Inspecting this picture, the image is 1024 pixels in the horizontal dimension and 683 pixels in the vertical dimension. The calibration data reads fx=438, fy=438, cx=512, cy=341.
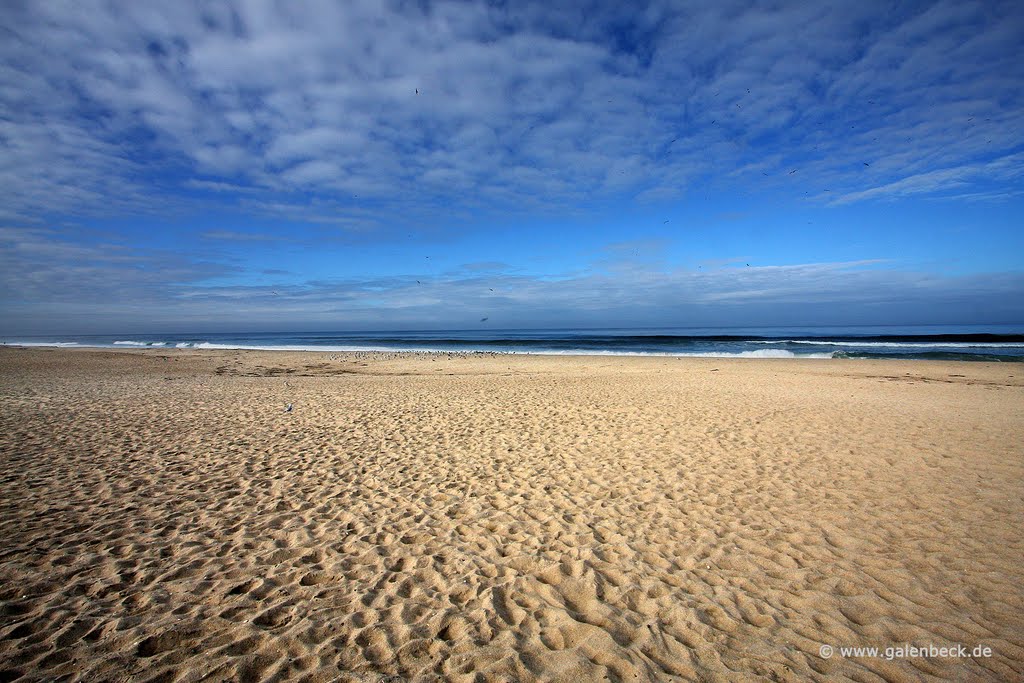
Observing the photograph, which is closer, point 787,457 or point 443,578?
point 443,578

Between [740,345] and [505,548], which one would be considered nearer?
[505,548]

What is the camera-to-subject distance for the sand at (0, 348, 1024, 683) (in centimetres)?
332

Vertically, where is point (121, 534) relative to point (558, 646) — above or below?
above

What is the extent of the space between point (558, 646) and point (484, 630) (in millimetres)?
607

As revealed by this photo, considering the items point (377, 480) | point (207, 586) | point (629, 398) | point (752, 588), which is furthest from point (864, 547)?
point (629, 398)

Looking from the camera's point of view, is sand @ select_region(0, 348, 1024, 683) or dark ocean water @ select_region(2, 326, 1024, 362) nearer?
sand @ select_region(0, 348, 1024, 683)

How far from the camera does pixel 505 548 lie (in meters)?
4.90

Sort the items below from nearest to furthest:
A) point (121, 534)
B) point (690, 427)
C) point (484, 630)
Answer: point (484, 630), point (121, 534), point (690, 427)

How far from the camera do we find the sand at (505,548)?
3.32 meters

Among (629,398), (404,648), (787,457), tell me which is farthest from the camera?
(629,398)

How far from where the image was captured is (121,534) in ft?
16.2

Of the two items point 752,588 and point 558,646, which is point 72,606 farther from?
point 752,588

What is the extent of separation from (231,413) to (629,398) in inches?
461

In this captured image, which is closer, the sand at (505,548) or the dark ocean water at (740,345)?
the sand at (505,548)
